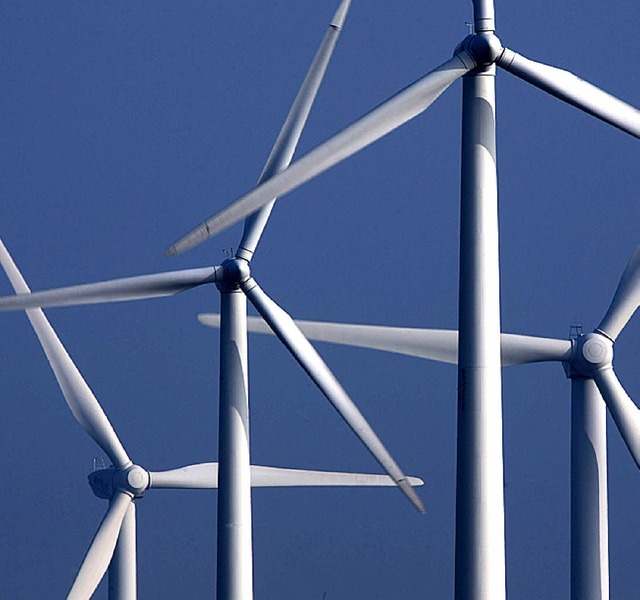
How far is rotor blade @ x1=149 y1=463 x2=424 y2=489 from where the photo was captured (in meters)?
43.2

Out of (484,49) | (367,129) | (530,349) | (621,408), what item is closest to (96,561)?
(530,349)

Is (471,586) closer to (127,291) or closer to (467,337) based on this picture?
(467,337)

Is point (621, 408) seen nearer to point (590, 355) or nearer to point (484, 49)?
point (590, 355)

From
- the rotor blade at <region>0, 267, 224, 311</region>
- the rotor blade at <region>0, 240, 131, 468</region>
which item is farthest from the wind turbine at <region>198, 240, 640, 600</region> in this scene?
the rotor blade at <region>0, 240, 131, 468</region>

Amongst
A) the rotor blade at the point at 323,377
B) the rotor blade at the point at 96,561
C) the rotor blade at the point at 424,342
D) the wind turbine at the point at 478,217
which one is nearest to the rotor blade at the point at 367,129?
the wind turbine at the point at 478,217

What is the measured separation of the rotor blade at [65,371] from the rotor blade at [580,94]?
56.8ft

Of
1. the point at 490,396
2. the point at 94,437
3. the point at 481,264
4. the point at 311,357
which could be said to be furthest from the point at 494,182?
the point at 94,437

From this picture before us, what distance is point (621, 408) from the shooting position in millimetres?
35969

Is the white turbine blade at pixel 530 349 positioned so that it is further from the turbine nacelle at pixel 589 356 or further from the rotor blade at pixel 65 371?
the rotor blade at pixel 65 371

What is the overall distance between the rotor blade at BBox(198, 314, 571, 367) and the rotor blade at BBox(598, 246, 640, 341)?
0.98 metres

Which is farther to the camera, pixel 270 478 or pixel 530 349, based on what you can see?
pixel 270 478

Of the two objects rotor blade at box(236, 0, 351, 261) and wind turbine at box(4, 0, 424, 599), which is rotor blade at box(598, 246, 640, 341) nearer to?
wind turbine at box(4, 0, 424, 599)

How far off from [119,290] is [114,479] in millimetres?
12280

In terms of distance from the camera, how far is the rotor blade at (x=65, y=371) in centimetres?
4247
